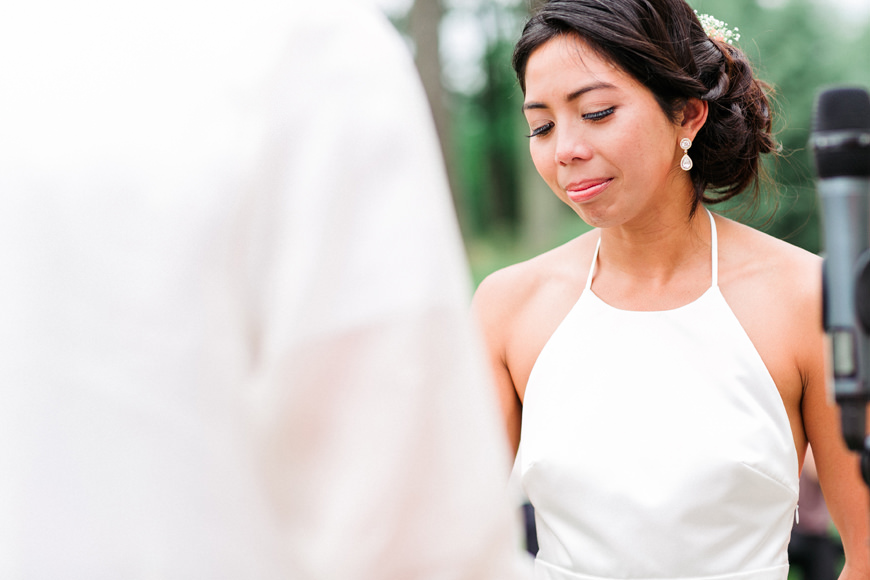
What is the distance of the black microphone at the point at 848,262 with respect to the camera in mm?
1400

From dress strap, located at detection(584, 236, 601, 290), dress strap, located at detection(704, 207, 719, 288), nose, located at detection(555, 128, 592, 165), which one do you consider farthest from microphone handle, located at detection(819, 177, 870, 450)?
dress strap, located at detection(584, 236, 601, 290)

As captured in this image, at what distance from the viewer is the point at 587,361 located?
9.34 ft

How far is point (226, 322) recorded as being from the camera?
0.96 m

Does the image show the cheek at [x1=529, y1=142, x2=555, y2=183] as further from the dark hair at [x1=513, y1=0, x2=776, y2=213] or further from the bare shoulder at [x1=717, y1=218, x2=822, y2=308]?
the bare shoulder at [x1=717, y1=218, x2=822, y2=308]

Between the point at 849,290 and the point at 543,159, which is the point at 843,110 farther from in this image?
the point at 543,159

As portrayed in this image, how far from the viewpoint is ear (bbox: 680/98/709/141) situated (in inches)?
104

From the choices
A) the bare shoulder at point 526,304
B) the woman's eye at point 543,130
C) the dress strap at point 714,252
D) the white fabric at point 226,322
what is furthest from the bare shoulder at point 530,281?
the white fabric at point 226,322

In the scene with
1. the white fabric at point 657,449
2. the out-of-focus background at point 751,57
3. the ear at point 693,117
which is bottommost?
the out-of-focus background at point 751,57

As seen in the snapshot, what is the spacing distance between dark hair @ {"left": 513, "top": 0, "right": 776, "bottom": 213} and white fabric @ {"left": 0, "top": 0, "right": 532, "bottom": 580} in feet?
5.58

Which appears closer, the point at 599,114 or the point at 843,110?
the point at 843,110

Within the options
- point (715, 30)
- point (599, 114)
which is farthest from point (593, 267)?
point (715, 30)

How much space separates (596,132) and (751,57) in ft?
3.30

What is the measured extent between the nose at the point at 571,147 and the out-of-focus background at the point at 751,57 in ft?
1.65

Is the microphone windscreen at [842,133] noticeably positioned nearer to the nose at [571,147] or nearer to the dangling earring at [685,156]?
the nose at [571,147]
